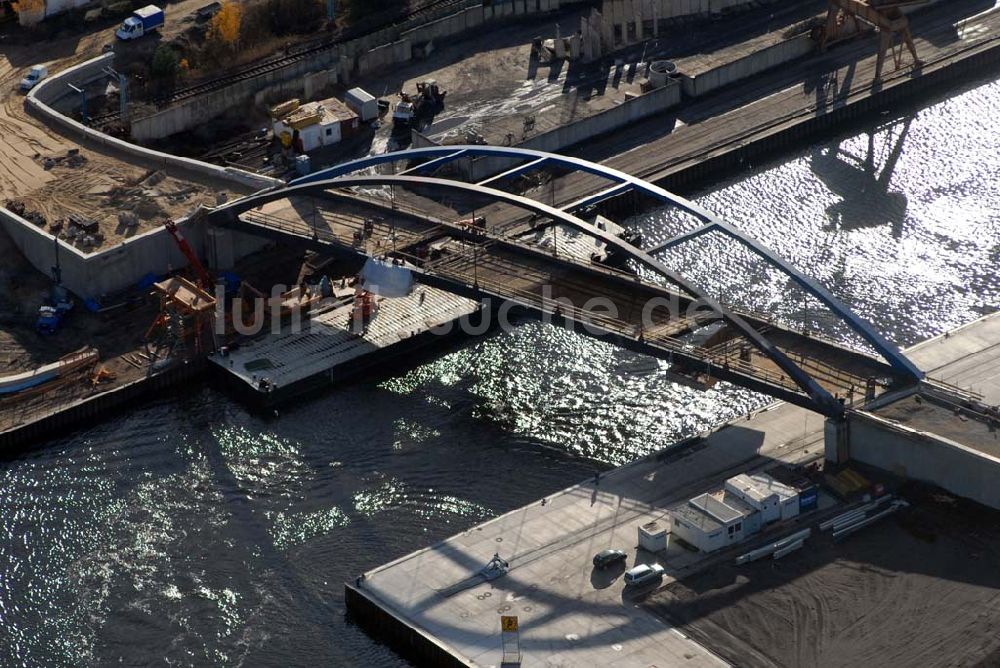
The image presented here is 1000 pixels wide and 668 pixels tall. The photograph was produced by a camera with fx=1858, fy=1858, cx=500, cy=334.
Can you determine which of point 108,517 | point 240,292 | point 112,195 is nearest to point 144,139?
point 112,195

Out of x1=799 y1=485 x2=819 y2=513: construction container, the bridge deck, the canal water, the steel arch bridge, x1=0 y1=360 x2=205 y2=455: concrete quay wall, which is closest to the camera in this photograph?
the canal water

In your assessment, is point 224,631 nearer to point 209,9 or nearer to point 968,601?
point 968,601

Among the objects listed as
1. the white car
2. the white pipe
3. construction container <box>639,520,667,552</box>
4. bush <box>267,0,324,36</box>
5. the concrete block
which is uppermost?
bush <box>267,0,324,36</box>

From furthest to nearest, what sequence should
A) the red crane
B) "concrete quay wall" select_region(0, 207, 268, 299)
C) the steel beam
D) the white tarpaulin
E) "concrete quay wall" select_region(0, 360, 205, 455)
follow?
1. the red crane
2. "concrete quay wall" select_region(0, 207, 268, 299)
3. the white tarpaulin
4. "concrete quay wall" select_region(0, 360, 205, 455)
5. the steel beam

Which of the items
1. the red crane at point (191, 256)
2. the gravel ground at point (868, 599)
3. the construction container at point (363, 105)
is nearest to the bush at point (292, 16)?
the construction container at point (363, 105)

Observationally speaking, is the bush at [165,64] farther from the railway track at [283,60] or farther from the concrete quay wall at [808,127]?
the concrete quay wall at [808,127]

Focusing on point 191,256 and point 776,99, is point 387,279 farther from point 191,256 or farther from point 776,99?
point 776,99

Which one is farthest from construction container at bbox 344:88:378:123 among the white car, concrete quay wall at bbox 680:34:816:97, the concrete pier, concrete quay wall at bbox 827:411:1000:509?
concrete quay wall at bbox 827:411:1000:509

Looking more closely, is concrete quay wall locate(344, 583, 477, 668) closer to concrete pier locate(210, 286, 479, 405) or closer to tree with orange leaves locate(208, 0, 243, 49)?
concrete pier locate(210, 286, 479, 405)
